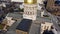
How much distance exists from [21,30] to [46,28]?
121 cm

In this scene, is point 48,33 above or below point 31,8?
below

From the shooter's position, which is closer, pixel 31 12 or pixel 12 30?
pixel 12 30

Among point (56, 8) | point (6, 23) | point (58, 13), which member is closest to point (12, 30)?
point (6, 23)

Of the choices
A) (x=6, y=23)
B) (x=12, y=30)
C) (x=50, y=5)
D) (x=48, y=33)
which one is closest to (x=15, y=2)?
(x=50, y=5)

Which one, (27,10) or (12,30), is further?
(27,10)

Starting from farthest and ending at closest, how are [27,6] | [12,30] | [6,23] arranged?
[27,6]
[6,23]
[12,30]

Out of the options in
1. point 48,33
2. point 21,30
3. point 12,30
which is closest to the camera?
point 21,30

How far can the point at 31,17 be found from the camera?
17.0ft

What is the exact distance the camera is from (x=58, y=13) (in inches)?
280

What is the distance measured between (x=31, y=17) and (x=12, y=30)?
1412 millimetres

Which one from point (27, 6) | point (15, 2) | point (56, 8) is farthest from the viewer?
point (15, 2)

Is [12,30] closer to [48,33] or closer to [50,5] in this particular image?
[48,33]

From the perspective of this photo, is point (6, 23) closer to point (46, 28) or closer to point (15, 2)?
point (46, 28)

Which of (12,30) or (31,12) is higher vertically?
(31,12)
